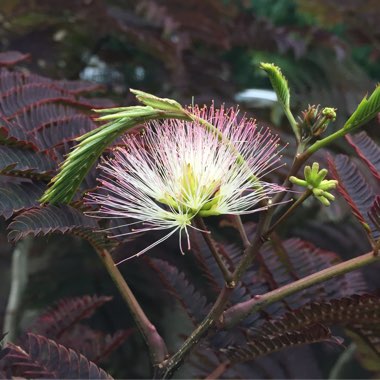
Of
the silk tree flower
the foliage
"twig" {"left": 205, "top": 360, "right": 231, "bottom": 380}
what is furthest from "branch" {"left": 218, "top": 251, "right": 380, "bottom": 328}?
"twig" {"left": 205, "top": 360, "right": 231, "bottom": 380}

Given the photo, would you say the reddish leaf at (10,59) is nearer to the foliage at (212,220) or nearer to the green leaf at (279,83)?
the foliage at (212,220)

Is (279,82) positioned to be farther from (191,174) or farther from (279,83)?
(191,174)

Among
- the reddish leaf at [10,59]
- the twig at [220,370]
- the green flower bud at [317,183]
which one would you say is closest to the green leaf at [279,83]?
the green flower bud at [317,183]

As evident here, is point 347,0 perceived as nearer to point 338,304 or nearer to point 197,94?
point 197,94

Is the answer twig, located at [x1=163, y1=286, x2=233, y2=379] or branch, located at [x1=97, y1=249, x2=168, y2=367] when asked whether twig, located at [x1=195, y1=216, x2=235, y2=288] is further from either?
branch, located at [x1=97, y1=249, x2=168, y2=367]

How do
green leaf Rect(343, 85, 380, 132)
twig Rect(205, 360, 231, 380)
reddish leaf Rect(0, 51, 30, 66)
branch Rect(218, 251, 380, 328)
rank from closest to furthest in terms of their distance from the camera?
green leaf Rect(343, 85, 380, 132)
branch Rect(218, 251, 380, 328)
twig Rect(205, 360, 231, 380)
reddish leaf Rect(0, 51, 30, 66)

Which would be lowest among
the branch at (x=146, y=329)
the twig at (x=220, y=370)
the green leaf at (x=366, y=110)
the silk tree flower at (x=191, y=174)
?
the twig at (x=220, y=370)
